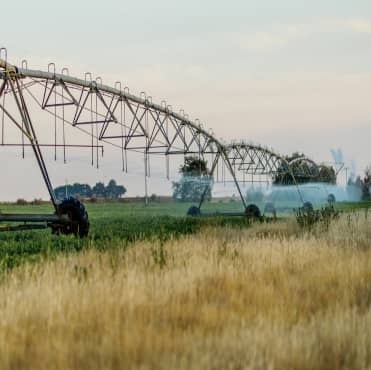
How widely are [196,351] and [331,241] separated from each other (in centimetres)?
1094

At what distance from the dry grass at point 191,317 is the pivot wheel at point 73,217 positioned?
7.46 m

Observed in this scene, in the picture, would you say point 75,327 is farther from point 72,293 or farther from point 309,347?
point 309,347

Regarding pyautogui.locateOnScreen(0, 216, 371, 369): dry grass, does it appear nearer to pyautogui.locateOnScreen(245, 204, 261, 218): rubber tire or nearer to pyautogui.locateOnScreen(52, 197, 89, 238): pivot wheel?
pyautogui.locateOnScreen(52, 197, 89, 238): pivot wheel

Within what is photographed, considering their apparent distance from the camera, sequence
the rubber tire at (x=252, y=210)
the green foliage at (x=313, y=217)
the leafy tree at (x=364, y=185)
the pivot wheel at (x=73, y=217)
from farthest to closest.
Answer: the leafy tree at (x=364, y=185) → the rubber tire at (x=252, y=210) → the green foliage at (x=313, y=217) → the pivot wheel at (x=73, y=217)

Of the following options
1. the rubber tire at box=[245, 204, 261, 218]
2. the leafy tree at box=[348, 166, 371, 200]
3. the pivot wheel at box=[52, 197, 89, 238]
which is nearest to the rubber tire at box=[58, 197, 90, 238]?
the pivot wheel at box=[52, 197, 89, 238]

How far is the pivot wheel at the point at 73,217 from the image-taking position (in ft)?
61.0

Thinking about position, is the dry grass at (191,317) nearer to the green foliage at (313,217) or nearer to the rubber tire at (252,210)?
the green foliage at (313,217)

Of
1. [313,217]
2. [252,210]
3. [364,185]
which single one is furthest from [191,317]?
[364,185]

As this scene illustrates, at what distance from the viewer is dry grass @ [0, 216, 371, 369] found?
5.66 metres

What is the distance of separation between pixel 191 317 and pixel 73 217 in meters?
11.9

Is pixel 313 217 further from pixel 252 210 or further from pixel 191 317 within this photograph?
pixel 191 317

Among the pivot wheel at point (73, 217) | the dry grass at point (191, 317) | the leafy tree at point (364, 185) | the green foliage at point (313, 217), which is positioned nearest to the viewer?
the dry grass at point (191, 317)

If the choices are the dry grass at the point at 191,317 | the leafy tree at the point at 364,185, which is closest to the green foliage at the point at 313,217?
the dry grass at the point at 191,317

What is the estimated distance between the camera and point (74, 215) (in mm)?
18656
